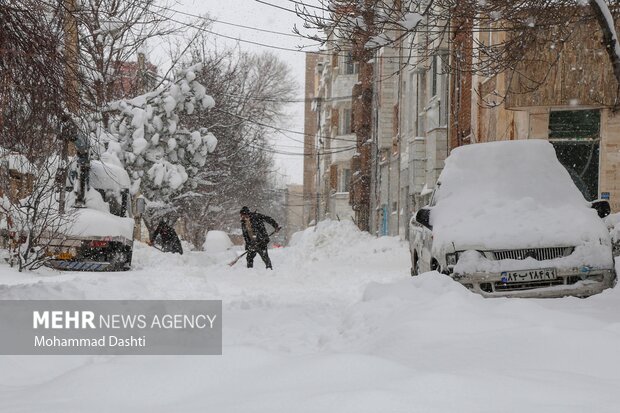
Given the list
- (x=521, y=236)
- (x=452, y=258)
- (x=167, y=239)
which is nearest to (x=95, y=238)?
(x=167, y=239)

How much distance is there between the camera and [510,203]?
10039 mm

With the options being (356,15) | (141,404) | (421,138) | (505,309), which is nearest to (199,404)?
(141,404)

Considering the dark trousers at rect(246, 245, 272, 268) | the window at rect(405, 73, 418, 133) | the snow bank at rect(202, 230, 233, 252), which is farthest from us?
the snow bank at rect(202, 230, 233, 252)

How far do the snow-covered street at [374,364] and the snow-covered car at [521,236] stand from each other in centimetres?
48

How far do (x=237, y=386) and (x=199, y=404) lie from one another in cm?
42

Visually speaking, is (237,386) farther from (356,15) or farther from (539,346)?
(356,15)

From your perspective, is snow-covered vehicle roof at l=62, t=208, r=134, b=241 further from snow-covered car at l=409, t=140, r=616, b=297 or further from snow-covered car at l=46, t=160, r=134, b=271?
snow-covered car at l=409, t=140, r=616, b=297

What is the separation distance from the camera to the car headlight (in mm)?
9367

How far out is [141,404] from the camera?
414 cm

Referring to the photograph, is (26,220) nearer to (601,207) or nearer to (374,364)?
(601,207)

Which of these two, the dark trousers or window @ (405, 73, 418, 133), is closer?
the dark trousers

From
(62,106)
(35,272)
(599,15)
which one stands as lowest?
(35,272)

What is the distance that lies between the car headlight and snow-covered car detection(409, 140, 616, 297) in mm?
11

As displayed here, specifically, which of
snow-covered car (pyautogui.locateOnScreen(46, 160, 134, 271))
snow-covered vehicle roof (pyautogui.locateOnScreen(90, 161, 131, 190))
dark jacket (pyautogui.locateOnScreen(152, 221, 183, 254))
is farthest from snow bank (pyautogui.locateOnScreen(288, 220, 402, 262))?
snow-covered car (pyautogui.locateOnScreen(46, 160, 134, 271))
